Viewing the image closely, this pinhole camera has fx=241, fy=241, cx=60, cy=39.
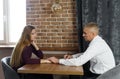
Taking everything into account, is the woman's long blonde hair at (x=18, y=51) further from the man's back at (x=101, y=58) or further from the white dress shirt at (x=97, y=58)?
the man's back at (x=101, y=58)

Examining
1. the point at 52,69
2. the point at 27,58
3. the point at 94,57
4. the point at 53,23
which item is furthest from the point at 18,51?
the point at 53,23

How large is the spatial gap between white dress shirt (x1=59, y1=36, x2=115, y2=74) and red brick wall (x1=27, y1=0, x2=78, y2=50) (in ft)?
3.69

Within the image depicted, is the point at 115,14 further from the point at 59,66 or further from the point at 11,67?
the point at 11,67

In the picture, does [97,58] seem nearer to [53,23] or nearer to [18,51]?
[18,51]

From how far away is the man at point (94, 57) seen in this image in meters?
2.97

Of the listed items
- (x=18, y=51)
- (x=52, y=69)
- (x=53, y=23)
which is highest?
(x=53, y=23)

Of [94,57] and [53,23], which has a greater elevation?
[53,23]

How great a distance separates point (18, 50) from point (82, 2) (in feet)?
4.88

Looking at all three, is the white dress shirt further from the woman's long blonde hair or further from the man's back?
the woman's long blonde hair

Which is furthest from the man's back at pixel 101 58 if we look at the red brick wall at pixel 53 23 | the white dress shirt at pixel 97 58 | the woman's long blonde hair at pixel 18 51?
the red brick wall at pixel 53 23

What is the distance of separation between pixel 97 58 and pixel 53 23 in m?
1.38

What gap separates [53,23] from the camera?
4234 millimetres

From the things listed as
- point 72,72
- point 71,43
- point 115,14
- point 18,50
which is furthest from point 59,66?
point 115,14

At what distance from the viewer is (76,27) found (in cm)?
418
